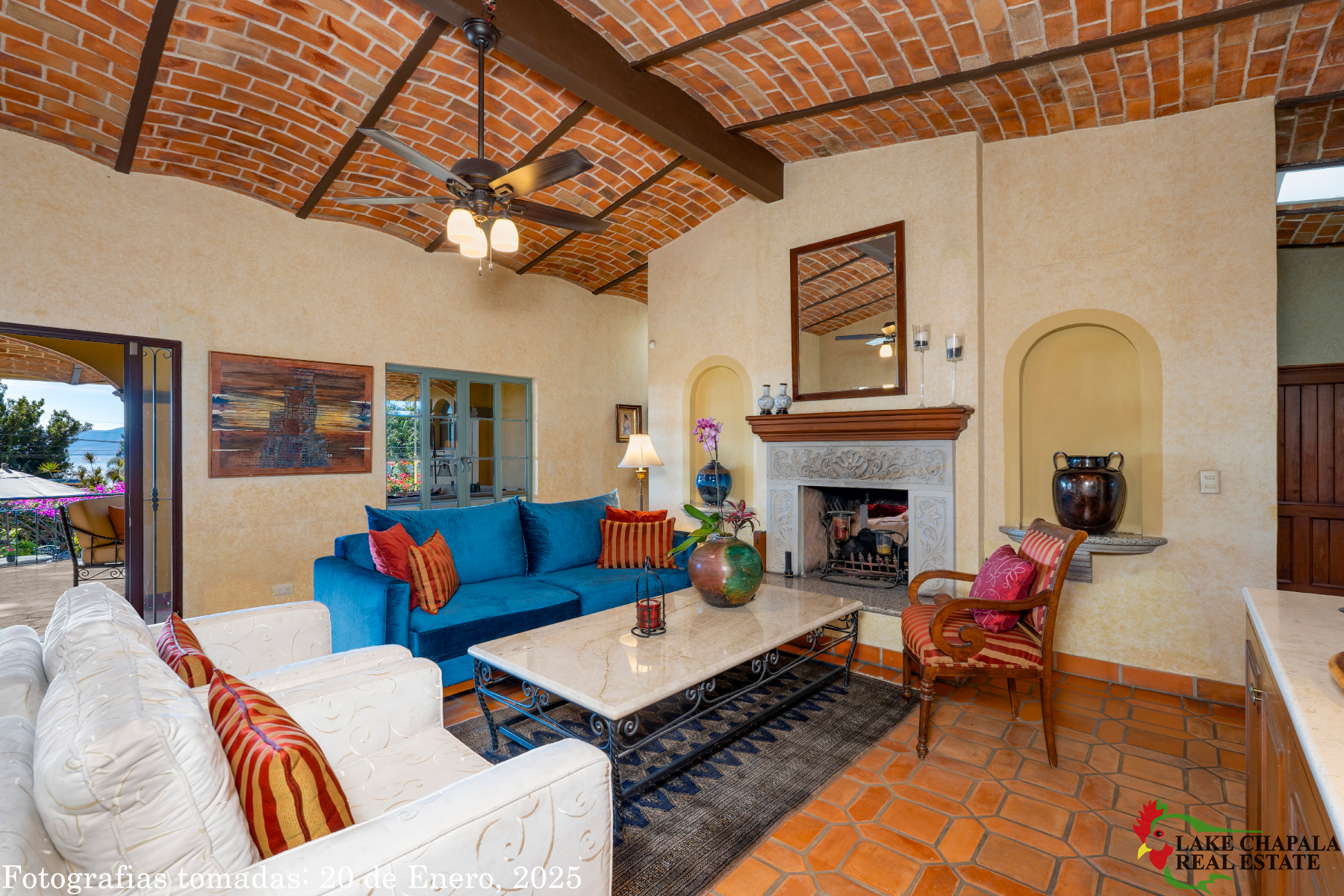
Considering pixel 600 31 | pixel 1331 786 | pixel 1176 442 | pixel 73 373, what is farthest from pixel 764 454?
pixel 73 373

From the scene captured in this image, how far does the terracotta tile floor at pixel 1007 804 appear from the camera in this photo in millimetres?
1757

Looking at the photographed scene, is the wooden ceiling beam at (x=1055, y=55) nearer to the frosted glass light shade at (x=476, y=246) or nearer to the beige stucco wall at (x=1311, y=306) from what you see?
the frosted glass light shade at (x=476, y=246)

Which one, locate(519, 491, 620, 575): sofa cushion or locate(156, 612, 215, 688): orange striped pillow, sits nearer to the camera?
locate(156, 612, 215, 688): orange striped pillow

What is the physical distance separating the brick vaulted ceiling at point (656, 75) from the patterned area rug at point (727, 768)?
311 centimetres

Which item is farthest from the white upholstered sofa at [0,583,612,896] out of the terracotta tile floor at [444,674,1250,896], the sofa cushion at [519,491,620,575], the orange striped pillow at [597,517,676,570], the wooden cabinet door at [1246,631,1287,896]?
the orange striped pillow at [597,517,676,570]

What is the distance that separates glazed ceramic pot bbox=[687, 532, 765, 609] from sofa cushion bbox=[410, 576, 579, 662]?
2.81 feet

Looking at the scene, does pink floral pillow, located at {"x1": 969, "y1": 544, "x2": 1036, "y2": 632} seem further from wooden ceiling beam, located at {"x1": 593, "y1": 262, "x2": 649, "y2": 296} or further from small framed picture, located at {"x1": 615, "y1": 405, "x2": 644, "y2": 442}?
small framed picture, located at {"x1": 615, "y1": 405, "x2": 644, "y2": 442}

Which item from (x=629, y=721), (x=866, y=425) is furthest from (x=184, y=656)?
(x=866, y=425)

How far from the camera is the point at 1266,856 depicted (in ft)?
4.32

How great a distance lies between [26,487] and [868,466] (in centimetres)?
515

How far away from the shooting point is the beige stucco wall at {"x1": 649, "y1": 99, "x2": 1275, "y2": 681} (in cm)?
291

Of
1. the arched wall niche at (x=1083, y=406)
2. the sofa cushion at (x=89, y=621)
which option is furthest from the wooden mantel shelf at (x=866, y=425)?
the sofa cushion at (x=89, y=621)

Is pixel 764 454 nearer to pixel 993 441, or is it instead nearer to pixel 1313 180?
pixel 993 441

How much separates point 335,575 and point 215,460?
1.80 m
